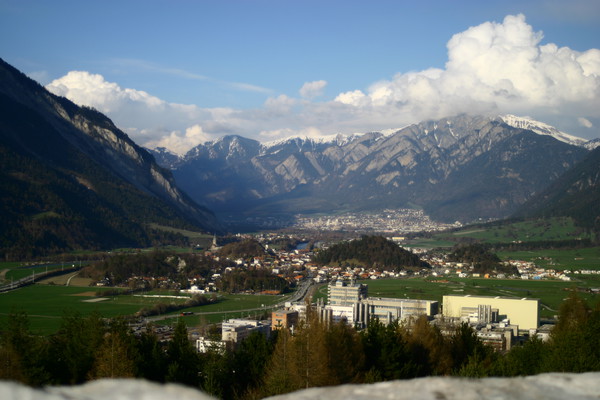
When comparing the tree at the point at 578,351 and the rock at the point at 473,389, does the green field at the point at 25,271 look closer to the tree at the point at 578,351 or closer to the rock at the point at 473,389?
the tree at the point at 578,351

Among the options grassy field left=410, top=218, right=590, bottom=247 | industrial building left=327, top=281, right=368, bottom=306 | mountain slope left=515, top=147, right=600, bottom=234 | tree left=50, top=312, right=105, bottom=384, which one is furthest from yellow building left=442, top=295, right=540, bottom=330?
mountain slope left=515, top=147, right=600, bottom=234

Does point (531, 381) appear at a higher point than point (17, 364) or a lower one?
higher

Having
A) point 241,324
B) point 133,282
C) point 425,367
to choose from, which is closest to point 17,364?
point 425,367

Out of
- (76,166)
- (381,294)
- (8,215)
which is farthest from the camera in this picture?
(76,166)

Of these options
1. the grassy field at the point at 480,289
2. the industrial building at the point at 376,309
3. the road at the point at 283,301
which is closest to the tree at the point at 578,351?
the industrial building at the point at 376,309

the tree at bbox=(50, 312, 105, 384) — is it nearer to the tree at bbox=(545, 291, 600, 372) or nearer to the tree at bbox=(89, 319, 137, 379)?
the tree at bbox=(89, 319, 137, 379)

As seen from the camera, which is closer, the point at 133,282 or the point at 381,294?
the point at 381,294

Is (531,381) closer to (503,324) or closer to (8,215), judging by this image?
(503,324)
